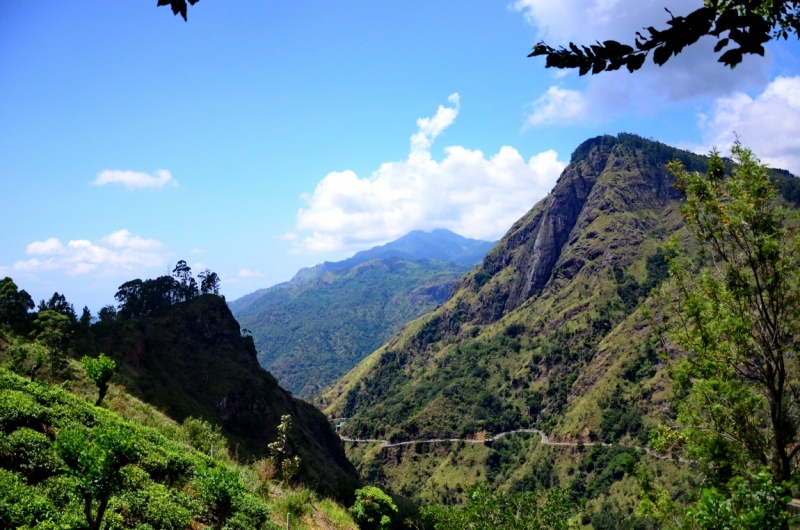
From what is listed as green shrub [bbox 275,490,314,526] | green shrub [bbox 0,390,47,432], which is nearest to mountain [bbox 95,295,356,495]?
green shrub [bbox 275,490,314,526]

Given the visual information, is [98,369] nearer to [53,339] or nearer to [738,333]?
[53,339]

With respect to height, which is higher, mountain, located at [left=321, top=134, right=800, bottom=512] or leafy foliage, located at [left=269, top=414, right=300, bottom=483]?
leafy foliage, located at [left=269, top=414, right=300, bottom=483]

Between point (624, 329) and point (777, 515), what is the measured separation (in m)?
150

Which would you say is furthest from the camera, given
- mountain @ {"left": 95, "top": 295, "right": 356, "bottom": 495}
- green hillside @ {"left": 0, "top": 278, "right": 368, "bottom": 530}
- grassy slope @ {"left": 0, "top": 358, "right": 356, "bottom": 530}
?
mountain @ {"left": 95, "top": 295, "right": 356, "bottom": 495}

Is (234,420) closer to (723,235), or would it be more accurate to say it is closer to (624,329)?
(723,235)

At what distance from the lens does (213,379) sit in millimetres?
76000

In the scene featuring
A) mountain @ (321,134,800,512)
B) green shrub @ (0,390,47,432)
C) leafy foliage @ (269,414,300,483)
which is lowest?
mountain @ (321,134,800,512)

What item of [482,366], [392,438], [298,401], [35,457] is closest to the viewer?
[35,457]

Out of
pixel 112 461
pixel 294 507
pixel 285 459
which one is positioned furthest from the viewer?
pixel 285 459

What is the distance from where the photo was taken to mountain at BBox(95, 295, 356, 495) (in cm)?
6200

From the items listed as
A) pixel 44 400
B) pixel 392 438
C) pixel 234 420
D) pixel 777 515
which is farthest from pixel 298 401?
pixel 777 515

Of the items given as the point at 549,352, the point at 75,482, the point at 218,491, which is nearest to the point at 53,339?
the point at 75,482

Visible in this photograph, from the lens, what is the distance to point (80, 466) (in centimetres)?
933

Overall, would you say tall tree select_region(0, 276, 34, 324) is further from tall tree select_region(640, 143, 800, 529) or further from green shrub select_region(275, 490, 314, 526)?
tall tree select_region(640, 143, 800, 529)
